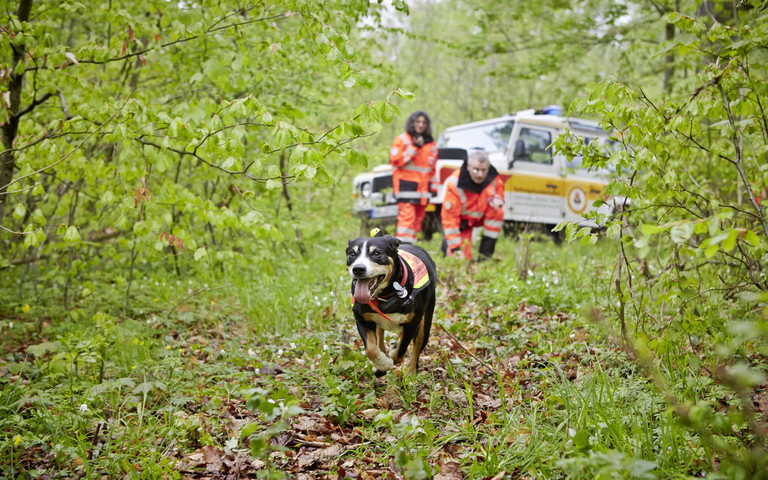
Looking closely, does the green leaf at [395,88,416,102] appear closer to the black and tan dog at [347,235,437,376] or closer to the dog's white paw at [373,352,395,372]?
the black and tan dog at [347,235,437,376]

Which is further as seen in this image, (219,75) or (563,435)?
(219,75)

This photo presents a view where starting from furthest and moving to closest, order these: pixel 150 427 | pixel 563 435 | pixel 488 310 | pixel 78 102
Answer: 1. pixel 488 310
2. pixel 78 102
3. pixel 150 427
4. pixel 563 435

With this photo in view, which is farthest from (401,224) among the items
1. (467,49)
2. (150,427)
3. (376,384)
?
(150,427)

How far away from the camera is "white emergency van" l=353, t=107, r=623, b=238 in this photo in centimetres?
969

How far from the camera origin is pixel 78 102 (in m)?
4.52

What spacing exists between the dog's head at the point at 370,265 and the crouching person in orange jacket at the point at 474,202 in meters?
4.30

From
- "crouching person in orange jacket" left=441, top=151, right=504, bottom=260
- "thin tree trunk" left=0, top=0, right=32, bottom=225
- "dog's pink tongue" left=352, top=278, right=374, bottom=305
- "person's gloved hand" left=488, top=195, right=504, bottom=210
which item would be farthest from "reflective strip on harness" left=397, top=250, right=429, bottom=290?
"person's gloved hand" left=488, top=195, right=504, bottom=210

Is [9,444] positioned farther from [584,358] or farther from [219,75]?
[584,358]

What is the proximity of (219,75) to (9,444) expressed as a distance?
9.97ft

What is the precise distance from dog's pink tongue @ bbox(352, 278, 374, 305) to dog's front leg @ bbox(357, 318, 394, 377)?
310 mm

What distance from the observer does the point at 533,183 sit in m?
10.0

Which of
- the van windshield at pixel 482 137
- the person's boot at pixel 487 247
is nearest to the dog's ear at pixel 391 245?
the person's boot at pixel 487 247

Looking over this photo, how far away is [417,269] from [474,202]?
14.5 ft

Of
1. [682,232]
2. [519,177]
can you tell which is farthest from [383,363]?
[519,177]
